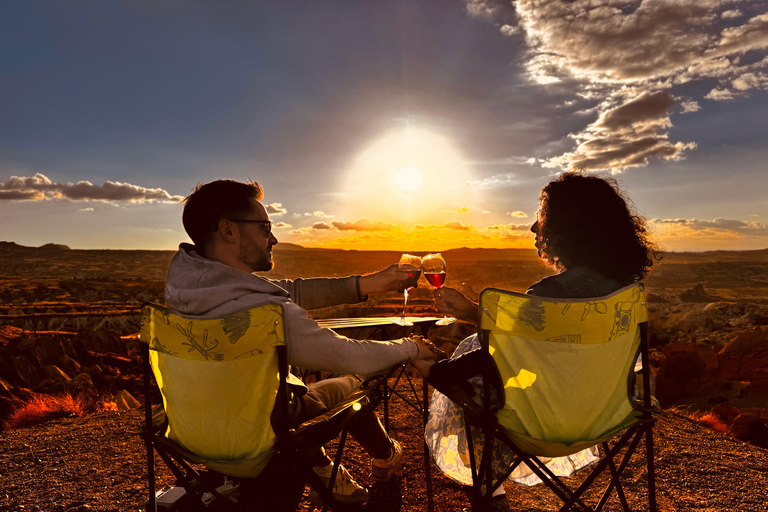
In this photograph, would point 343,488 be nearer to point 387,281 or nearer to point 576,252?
point 387,281

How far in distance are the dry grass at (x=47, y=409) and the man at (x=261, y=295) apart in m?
3.72

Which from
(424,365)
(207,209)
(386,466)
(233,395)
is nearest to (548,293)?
(424,365)

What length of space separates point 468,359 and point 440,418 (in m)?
0.79

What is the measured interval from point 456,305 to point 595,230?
814mm

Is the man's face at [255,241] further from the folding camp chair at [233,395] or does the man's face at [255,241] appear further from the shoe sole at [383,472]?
the shoe sole at [383,472]

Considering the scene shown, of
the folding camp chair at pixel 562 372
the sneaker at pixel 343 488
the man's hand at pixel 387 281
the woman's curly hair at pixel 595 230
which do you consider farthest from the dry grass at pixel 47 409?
the woman's curly hair at pixel 595 230

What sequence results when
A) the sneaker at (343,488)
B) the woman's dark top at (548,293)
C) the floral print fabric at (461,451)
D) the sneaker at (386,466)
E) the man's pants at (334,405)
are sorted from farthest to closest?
1. the sneaker at (386,466)
2. the sneaker at (343,488)
3. the floral print fabric at (461,451)
4. the man's pants at (334,405)
5. the woman's dark top at (548,293)

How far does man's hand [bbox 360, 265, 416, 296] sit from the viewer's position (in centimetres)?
298

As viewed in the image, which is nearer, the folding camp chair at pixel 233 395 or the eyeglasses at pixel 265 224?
the folding camp chair at pixel 233 395

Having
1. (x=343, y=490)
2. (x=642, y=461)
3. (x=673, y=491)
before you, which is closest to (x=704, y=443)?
(x=642, y=461)

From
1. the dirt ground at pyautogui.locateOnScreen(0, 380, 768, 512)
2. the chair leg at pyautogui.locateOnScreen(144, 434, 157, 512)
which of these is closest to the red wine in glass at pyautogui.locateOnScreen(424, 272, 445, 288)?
the dirt ground at pyautogui.locateOnScreen(0, 380, 768, 512)

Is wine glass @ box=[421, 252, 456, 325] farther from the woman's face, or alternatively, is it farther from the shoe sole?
the shoe sole

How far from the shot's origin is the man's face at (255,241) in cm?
223

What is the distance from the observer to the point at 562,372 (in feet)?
6.08
